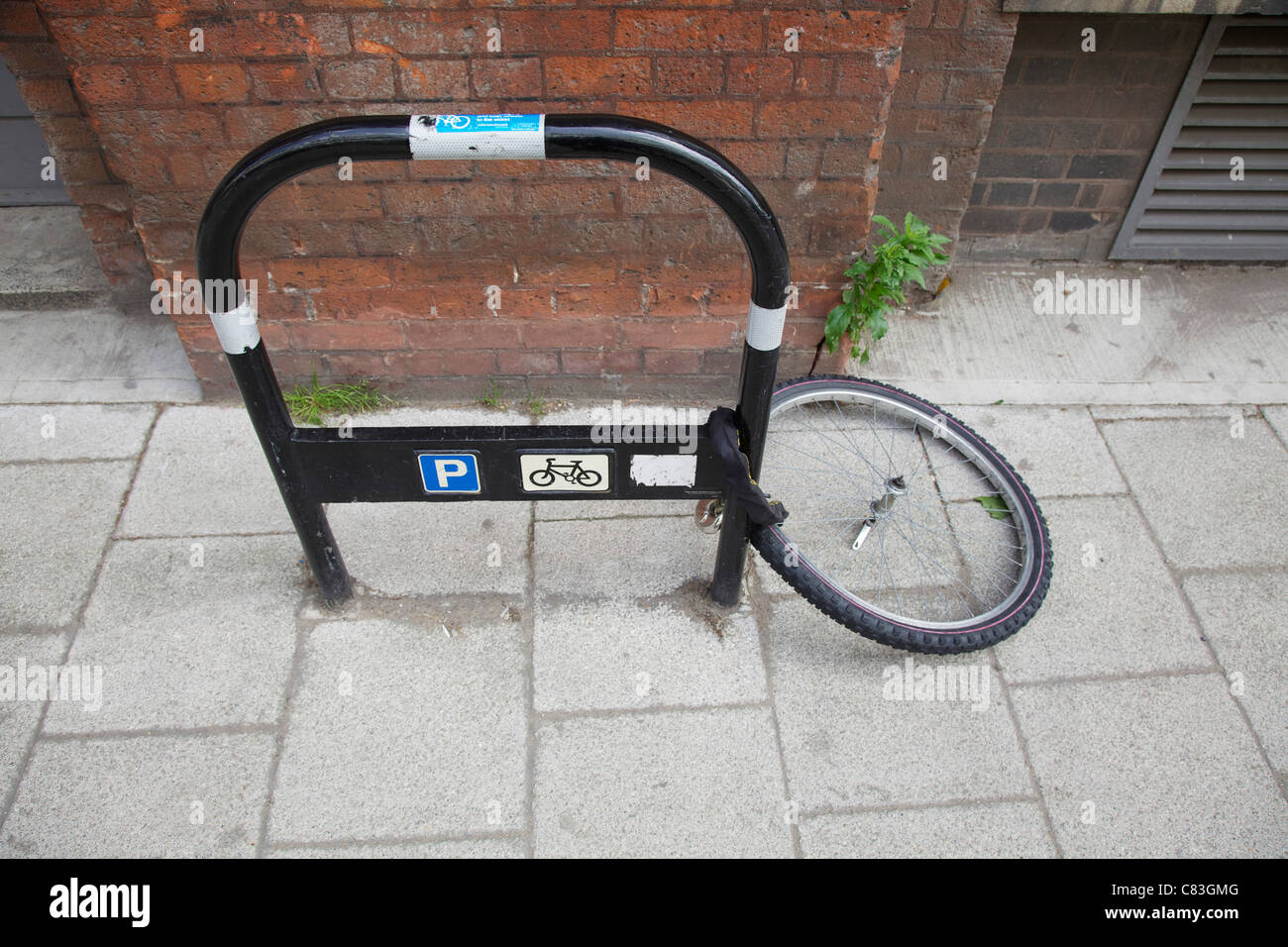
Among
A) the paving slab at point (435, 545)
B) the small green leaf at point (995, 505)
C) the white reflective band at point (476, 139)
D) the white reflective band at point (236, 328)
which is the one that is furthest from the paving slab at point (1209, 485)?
the white reflective band at point (236, 328)

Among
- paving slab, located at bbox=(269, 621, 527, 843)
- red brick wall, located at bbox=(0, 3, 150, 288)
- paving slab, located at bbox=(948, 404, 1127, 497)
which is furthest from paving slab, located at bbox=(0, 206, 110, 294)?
paving slab, located at bbox=(948, 404, 1127, 497)

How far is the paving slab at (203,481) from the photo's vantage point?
10.2 ft

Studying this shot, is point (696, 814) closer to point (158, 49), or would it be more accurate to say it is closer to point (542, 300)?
point (542, 300)

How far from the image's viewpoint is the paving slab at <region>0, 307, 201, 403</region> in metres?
3.51

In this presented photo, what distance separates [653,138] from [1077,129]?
2.59m

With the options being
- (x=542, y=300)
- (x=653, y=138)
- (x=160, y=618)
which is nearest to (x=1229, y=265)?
(x=542, y=300)

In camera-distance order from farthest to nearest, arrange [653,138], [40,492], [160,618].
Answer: [40,492]
[160,618]
[653,138]

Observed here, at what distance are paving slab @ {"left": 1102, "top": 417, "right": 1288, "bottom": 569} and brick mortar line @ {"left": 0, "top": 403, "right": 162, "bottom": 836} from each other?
3.49m

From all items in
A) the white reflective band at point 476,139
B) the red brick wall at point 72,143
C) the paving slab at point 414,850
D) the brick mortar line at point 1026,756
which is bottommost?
the paving slab at point 414,850

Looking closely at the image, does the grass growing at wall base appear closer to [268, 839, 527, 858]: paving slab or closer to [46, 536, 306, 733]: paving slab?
[46, 536, 306, 733]: paving slab

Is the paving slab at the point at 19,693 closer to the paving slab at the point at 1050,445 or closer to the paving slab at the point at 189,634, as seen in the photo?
the paving slab at the point at 189,634

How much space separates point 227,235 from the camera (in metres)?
2.00

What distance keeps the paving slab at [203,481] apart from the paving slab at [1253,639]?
299cm

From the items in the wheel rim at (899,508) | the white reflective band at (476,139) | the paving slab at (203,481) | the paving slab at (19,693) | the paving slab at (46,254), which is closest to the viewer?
the white reflective band at (476,139)
